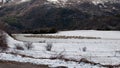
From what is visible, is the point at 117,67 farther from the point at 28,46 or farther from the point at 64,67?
the point at 28,46

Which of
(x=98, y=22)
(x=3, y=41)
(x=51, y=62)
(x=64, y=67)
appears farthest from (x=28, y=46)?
(x=98, y=22)

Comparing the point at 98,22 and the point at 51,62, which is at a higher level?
the point at 51,62

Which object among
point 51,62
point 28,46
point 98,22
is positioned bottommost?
point 98,22

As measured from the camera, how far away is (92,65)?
18.8m

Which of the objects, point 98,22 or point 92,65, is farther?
point 98,22

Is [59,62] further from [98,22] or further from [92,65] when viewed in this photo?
[98,22]

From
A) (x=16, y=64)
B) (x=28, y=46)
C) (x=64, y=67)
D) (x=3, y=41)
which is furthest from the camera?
(x=28, y=46)

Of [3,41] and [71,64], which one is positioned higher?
[71,64]

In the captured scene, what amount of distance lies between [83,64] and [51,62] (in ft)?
6.82

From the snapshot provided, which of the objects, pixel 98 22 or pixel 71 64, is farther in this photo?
pixel 98 22

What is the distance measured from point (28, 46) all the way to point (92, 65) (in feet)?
61.1

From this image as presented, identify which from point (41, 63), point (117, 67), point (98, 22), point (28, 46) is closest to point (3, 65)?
point (41, 63)

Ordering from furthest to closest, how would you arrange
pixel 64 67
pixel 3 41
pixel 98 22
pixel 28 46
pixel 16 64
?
pixel 98 22 < pixel 28 46 < pixel 3 41 < pixel 16 64 < pixel 64 67

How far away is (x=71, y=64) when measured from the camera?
63.0 ft
